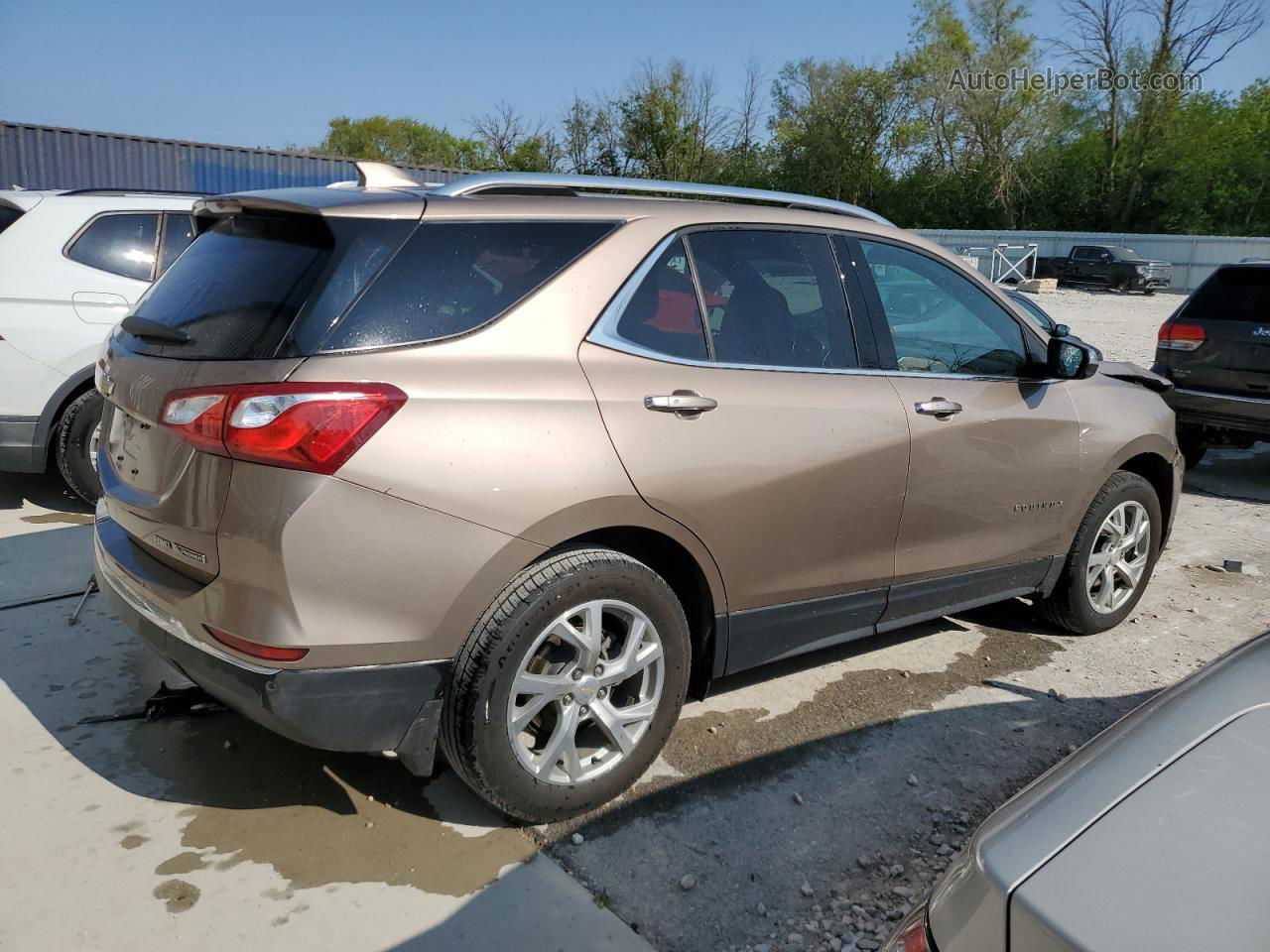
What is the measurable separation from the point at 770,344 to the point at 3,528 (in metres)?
4.56

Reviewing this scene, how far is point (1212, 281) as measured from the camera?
315 inches

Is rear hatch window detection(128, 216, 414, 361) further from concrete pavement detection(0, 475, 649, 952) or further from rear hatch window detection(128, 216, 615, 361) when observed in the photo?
concrete pavement detection(0, 475, 649, 952)

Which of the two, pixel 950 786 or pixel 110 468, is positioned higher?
pixel 110 468

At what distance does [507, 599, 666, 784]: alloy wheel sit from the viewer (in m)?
2.83

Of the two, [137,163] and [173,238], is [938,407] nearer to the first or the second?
[173,238]

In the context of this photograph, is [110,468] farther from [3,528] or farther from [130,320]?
[3,528]

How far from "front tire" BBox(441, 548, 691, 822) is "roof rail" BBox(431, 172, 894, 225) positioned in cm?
113

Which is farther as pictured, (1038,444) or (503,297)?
(1038,444)

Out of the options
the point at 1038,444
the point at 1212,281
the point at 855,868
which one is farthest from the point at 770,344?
the point at 1212,281

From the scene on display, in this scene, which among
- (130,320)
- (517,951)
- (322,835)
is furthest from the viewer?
(130,320)

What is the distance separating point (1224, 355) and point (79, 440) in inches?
312

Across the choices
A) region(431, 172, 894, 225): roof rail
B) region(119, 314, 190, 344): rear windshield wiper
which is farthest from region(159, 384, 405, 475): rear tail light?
region(431, 172, 894, 225): roof rail

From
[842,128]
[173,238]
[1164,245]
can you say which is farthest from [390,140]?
[173,238]

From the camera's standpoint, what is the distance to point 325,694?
2.52 metres
